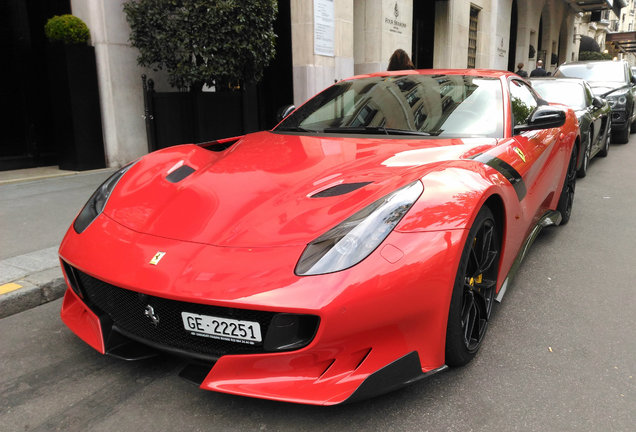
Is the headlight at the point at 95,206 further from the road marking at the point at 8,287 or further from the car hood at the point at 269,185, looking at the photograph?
the road marking at the point at 8,287

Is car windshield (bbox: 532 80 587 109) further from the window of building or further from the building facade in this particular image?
the window of building

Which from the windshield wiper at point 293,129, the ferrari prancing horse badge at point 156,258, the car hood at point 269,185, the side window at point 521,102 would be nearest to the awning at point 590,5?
the side window at point 521,102

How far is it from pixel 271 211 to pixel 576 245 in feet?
10.4

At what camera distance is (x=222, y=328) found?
193 cm

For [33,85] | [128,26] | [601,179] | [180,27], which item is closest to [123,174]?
[180,27]

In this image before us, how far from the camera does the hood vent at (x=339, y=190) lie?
2.36 metres

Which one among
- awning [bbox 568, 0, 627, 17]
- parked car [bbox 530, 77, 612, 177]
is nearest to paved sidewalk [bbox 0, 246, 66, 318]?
parked car [bbox 530, 77, 612, 177]

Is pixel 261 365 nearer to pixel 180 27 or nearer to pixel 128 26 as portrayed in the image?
pixel 180 27

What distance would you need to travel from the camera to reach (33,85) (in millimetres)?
7938

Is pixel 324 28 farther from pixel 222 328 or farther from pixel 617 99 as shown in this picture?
pixel 222 328

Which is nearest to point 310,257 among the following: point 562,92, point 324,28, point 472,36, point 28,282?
point 28,282

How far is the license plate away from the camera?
1900 millimetres

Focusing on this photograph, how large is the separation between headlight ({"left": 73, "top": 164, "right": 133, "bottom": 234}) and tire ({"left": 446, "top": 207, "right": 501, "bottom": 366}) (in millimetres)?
1790

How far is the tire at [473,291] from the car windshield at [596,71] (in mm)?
10012
